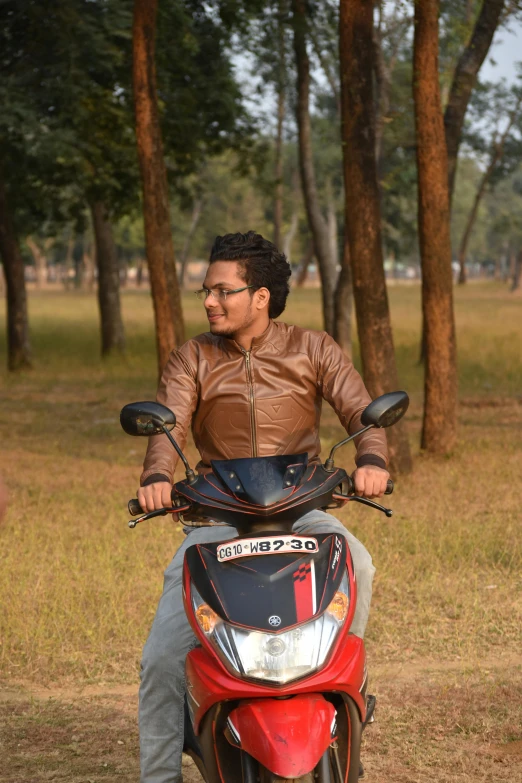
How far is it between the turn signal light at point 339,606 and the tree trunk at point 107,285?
23.2 meters

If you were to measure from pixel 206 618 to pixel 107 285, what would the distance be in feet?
77.7

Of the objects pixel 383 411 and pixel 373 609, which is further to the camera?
pixel 373 609

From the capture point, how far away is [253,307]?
4.09m

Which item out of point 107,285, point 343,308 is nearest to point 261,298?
point 343,308

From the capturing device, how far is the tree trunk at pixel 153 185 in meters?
12.7

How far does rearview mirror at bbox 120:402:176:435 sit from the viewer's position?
11.6ft

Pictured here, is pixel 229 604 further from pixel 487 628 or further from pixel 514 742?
pixel 487 628

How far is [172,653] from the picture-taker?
3.81m

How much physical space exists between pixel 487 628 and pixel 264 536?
3.77 meters

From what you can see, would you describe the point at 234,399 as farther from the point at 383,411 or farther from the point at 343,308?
the point at 343,308

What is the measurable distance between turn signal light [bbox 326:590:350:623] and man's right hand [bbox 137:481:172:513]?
0.60 m

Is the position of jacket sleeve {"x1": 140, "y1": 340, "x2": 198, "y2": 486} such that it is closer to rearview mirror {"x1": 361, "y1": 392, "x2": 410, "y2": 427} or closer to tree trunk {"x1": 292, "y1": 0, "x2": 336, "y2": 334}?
rearview mirror {"x1": 361, "y1": 392, "x2": 410, "y2": 427}

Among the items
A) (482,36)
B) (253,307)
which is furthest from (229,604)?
(482,36)

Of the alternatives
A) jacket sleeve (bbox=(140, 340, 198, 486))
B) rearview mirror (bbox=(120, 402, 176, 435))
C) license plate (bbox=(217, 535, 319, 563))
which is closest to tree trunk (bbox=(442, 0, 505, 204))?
jacket sleeve (bbox=(140, 340, 198, 486))
